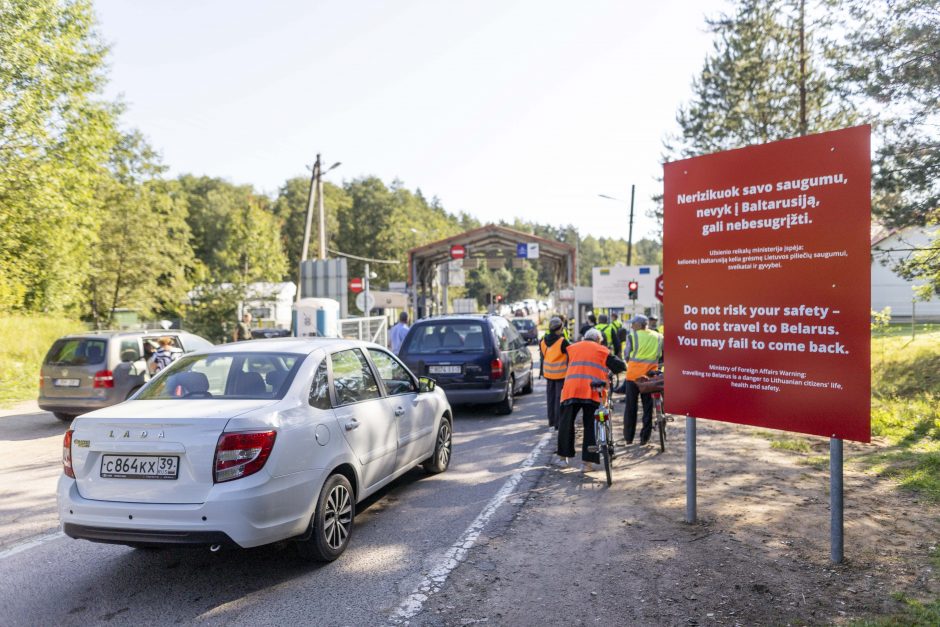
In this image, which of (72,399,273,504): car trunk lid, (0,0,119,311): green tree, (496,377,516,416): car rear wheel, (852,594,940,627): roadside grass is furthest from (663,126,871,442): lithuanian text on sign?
(0,0,119,311): green tree

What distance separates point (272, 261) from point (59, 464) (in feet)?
95.4

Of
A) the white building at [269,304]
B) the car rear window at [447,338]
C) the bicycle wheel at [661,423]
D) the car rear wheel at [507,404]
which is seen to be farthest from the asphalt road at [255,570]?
the white building at [269,304]

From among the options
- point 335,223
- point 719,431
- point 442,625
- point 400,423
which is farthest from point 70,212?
point 335,223

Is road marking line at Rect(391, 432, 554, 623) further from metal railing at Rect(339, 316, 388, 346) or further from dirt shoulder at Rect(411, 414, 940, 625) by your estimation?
metal railing at Rect(339, 316, 388, 346)

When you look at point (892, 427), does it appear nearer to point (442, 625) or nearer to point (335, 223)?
point (442, 625)

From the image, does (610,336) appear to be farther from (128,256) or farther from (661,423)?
(128,256)

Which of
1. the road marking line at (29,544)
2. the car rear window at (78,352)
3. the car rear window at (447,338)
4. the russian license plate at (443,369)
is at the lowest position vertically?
the road marking line at (29,544)

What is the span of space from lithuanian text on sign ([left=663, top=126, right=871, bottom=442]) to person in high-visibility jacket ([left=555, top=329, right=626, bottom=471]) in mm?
1538

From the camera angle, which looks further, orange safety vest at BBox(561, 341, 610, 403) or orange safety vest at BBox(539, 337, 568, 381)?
orange safety vest at BBox(539, 337, 568, 381)

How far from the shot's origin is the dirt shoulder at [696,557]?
13.5 ft

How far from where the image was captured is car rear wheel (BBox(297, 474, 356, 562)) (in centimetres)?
473

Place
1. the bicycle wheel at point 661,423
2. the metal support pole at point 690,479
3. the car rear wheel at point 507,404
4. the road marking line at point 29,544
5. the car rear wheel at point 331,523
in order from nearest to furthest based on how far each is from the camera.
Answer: the car rear wheel at point 331,523 < the road marking line at point 29,544 < the metal support pole at point 690,479 < the bicycle wheel at point 661,423 < the car rear wheel at point 507,404

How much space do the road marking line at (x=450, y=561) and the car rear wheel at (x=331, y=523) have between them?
2.50ft

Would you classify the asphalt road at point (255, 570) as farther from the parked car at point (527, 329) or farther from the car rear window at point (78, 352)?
the parked car at point (527, 329)
